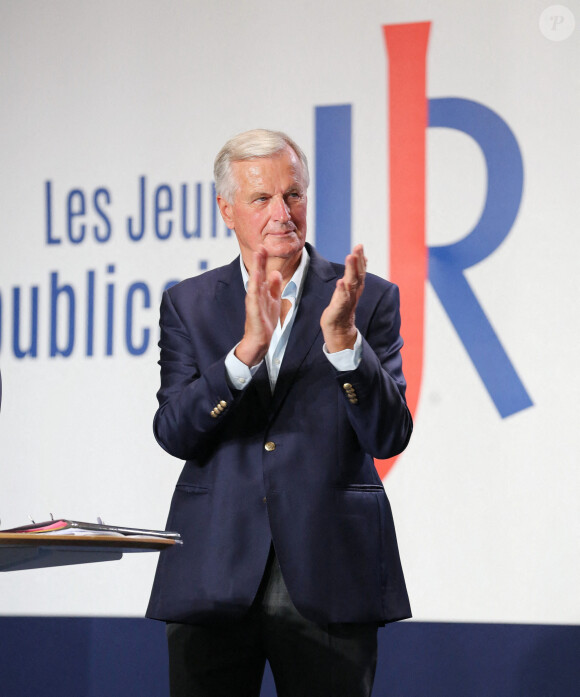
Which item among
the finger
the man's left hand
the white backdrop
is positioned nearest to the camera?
the man's left hand

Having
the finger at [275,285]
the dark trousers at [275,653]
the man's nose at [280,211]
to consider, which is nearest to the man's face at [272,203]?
the man's nose at [280,211]

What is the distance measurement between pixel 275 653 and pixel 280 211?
81 cm

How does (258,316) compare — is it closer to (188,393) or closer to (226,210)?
(188,393)

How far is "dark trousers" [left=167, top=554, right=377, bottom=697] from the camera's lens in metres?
1.79

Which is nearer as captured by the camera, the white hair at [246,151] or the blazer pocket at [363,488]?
the blazer pocket at [363,488]

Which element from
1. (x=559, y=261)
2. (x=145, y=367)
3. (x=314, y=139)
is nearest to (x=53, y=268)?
(x=145, y=367)

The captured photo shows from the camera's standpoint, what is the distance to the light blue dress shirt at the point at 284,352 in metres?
1.77

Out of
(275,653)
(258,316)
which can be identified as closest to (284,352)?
(258,316)

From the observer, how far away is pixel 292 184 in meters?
1.98

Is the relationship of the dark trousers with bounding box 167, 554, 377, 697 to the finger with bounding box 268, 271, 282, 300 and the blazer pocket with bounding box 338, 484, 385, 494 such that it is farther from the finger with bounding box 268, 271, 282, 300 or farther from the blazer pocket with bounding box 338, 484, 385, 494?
the finger with bounding box 268, 271, 282, 300

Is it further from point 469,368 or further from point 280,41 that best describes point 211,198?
point 469,368

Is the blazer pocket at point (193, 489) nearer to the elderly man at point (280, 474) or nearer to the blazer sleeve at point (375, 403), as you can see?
the elderly man at point (280, 474)

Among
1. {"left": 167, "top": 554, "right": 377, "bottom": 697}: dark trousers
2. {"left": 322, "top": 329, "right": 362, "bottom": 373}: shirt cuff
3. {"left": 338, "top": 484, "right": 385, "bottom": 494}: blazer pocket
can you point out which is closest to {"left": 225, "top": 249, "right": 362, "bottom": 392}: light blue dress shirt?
{"left": 322, "top": 329, "right": 362, "bottom": 373}: shirt cuff

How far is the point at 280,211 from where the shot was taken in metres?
1.95
